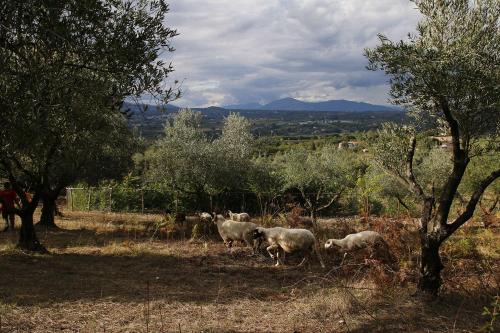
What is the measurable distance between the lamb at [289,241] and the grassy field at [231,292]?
1.38 ft

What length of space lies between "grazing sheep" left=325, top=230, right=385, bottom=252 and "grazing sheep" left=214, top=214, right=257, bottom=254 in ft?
9.04

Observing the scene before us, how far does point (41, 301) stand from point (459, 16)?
10.1 meters

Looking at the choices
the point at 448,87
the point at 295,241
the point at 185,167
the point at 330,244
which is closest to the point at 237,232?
the point at 295,241

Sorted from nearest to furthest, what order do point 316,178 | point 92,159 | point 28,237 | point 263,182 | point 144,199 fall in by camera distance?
point 28,237, point 92,159, point 263,182, point 316,178, point 144,199

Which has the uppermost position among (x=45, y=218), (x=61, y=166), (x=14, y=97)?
(x=14, y=97)

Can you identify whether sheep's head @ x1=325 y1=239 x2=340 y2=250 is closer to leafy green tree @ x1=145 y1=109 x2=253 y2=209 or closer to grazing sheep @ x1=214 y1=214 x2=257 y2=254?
grazing sheep @ x1=214 y1=214 x2=257 y2=254

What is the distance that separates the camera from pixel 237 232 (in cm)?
1486

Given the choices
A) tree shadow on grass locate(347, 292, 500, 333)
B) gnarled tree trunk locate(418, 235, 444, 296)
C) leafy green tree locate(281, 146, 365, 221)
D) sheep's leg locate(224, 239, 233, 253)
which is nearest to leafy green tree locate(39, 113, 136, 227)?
sheep's leg locate(224, 239, 233, 253)

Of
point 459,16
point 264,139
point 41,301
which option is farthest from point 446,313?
point 264,139

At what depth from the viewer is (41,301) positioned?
356 inches

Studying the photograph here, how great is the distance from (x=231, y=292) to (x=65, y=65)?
238 inches

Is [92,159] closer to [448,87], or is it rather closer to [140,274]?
[140,274]

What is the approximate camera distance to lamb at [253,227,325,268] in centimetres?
1277

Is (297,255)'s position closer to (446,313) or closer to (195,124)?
(446,313)
